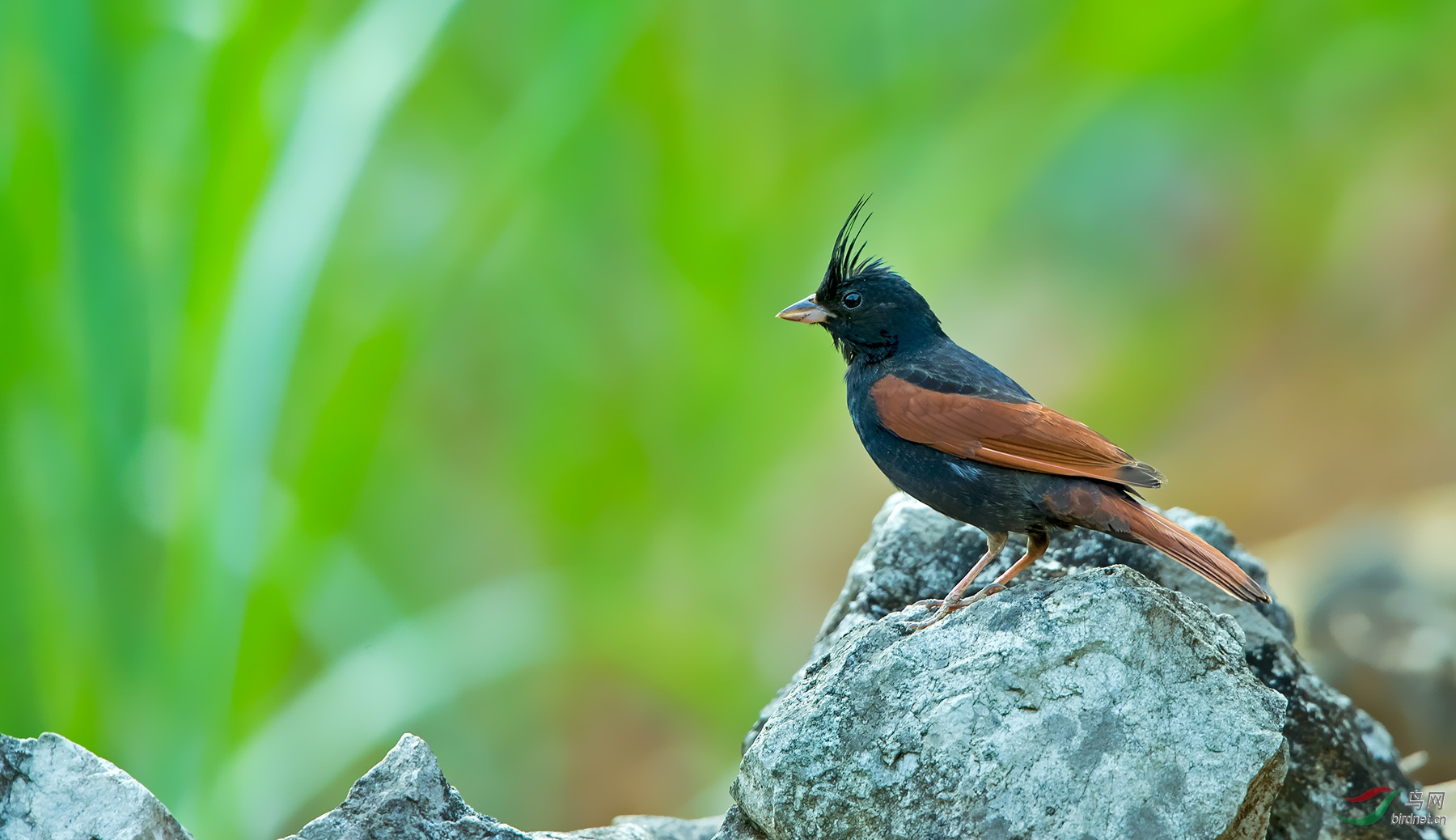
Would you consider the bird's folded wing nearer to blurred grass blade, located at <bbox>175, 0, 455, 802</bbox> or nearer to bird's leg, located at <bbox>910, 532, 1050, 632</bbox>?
bird's leg, located at <bbox>910, 532, 1050, 632</bbox>

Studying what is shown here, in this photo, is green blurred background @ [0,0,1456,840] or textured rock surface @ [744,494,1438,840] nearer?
textured rock surface @ [744,494,1438,840]

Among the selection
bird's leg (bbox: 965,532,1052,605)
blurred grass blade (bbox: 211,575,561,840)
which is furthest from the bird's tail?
blurred grass blade (bbox: 211,575,561,840)

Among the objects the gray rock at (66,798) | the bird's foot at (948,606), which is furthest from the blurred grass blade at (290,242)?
the bird's foot at (948,606)

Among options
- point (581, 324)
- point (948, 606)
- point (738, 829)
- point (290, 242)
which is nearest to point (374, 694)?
point (290, 242)

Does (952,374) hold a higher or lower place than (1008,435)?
higher

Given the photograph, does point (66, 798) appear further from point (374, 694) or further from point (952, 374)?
point (374, 694)

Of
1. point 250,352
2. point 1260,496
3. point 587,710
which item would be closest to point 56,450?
point 250,352

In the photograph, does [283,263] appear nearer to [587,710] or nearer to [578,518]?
[578,518]
